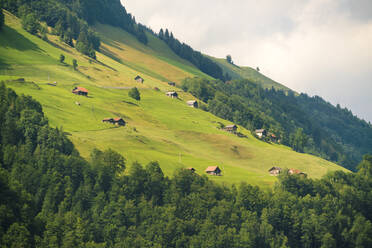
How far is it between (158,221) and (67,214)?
23.3 metres

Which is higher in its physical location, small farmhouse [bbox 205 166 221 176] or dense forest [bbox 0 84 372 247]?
small farmhouse [bbox 205 166 221 176]

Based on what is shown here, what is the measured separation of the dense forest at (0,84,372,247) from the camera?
371 ft

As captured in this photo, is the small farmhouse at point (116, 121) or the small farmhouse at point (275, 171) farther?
the small farmhouse at point (116, 121)

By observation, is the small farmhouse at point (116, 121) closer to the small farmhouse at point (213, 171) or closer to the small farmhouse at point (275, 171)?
the small farmhouse at point (213, 171)

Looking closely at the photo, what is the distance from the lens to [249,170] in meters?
177

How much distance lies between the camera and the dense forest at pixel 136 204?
112938 millimetres

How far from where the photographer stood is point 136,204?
134375mm

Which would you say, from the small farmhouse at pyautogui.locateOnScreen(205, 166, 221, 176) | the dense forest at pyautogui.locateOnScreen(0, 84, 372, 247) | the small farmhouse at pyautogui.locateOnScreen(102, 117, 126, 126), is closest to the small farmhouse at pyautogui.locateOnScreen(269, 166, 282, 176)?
the dense forest at pyautogui.locateOnScreen(0, 84, 372, 247)

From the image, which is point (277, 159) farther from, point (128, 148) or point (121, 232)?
point (121, 232)

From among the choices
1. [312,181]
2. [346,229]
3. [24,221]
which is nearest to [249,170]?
[312,181]

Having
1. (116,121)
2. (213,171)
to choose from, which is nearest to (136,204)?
(213,171)

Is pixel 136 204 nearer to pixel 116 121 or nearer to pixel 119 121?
pixel 116 121

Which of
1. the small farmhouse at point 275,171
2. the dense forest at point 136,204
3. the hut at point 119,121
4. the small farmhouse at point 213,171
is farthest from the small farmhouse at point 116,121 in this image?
the small farmhouse at point 275,171

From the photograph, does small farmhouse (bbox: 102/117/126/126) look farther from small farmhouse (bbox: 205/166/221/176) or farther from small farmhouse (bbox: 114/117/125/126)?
small farmhouse (bbox: 205/166/221/176)
